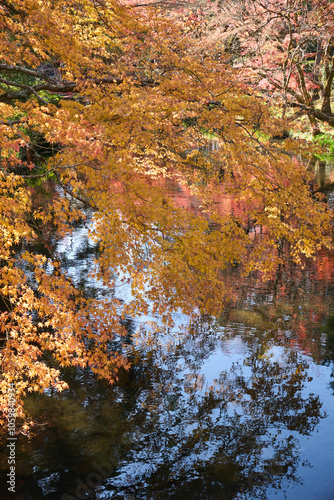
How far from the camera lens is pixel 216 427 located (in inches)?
271

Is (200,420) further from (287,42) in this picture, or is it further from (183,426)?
(287,42)

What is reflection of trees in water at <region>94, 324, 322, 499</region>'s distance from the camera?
5.82 meters

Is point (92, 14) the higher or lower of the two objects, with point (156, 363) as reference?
higher

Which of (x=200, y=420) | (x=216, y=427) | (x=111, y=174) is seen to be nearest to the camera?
(x=111, y=174)

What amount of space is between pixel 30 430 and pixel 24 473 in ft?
2.92

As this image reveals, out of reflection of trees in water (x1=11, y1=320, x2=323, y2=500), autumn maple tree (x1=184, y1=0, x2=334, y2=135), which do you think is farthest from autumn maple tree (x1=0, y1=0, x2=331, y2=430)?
autumn maple tree (x1=184, y1=0, x2=334, y2=135)

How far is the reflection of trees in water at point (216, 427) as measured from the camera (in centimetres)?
582

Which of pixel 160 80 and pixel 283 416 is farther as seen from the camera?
pixel 160 80

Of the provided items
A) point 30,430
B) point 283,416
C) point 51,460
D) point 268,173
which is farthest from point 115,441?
point 268,173

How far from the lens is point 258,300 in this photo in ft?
37.5

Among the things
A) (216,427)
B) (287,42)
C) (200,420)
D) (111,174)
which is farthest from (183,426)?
(287,42)

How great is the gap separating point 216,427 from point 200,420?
0.98 ft

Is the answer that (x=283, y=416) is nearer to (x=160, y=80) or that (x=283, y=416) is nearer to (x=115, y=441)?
(x=115, y=441)

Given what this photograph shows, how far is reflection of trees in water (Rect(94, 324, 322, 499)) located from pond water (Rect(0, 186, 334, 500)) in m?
0.02
